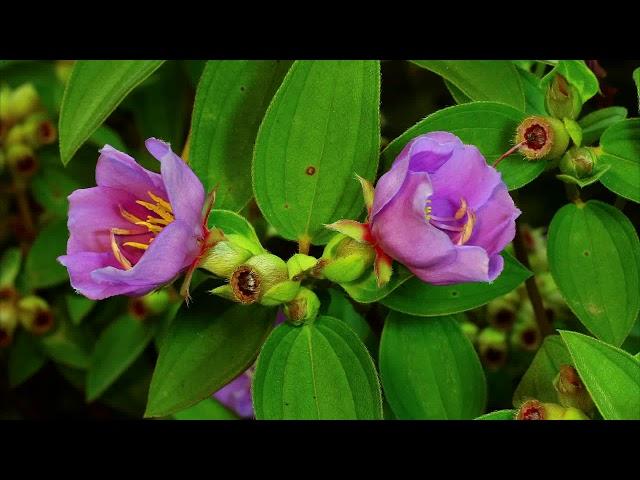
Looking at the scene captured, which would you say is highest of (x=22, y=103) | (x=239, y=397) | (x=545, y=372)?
(x=22, y=103)

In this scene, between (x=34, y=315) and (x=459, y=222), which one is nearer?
(x=459, y=222)

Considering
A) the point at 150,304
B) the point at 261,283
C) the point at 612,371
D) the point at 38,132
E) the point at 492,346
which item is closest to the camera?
the point at 612,371

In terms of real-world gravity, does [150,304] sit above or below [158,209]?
below

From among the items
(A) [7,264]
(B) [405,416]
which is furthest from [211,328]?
(A) [7,264]

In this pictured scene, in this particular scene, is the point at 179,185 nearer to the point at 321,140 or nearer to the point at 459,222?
the point at 321,140

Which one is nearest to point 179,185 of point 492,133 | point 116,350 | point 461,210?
point 461,210

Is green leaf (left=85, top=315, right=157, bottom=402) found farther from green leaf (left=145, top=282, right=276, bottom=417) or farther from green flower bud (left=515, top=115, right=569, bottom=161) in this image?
green flower bud (left=515, top=115, right=569, bottom=161)

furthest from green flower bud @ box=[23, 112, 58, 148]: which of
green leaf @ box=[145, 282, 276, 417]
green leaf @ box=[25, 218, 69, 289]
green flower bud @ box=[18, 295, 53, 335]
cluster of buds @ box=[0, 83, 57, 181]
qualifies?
green leaf @ box=[145, 282, 276, 417]

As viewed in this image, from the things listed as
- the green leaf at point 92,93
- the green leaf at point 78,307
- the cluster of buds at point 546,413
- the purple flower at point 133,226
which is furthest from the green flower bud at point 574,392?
the green leaf at point 78,307

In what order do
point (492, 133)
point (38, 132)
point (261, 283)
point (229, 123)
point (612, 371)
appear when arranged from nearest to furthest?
point (612, 371) → point (261, 283) → point (492, 133) → point (229, 123) → point (38, 132)
